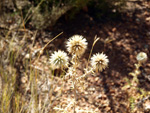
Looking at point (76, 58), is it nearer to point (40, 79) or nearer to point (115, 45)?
point (40, 79)

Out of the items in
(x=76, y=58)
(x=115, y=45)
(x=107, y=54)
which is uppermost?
(x=115, y=45)

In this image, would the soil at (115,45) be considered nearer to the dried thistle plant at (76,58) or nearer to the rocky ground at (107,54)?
the rocky ground at (107,54)

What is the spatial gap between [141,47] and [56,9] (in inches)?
67.3

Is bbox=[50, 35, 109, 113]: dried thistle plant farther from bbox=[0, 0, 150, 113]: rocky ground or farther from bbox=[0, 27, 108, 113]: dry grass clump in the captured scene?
bbox=[0, 0, 150, 113]: rocky ground

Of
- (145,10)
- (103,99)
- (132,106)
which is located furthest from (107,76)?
(145,10)

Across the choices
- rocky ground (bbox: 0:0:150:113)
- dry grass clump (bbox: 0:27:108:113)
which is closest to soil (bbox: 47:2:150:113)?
rocky ground (bbox: 0:0:150:113)

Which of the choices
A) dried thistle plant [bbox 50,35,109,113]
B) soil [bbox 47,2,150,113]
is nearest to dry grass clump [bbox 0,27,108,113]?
dried thistle plant [bbox 50,35,109,113]

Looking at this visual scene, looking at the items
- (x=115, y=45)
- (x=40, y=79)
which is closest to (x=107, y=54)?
(x=115, y=45)

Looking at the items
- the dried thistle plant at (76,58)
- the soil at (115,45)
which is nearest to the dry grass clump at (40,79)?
the dried thistle plant at (76,58)

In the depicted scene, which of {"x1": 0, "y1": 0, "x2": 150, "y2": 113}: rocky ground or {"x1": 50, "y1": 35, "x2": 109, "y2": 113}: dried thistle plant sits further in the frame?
{"x1": 0, "y1": 0, "x2": 150, "y2": 113}: rocky ground

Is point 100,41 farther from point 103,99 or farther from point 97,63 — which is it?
point 97,63

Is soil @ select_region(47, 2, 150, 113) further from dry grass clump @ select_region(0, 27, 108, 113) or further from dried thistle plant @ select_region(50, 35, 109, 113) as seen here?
dried thistle plant @ select_region(50, 35, 109, 113)

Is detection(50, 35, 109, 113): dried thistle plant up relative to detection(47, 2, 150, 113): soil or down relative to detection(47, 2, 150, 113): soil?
down

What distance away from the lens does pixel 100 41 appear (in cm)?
378
